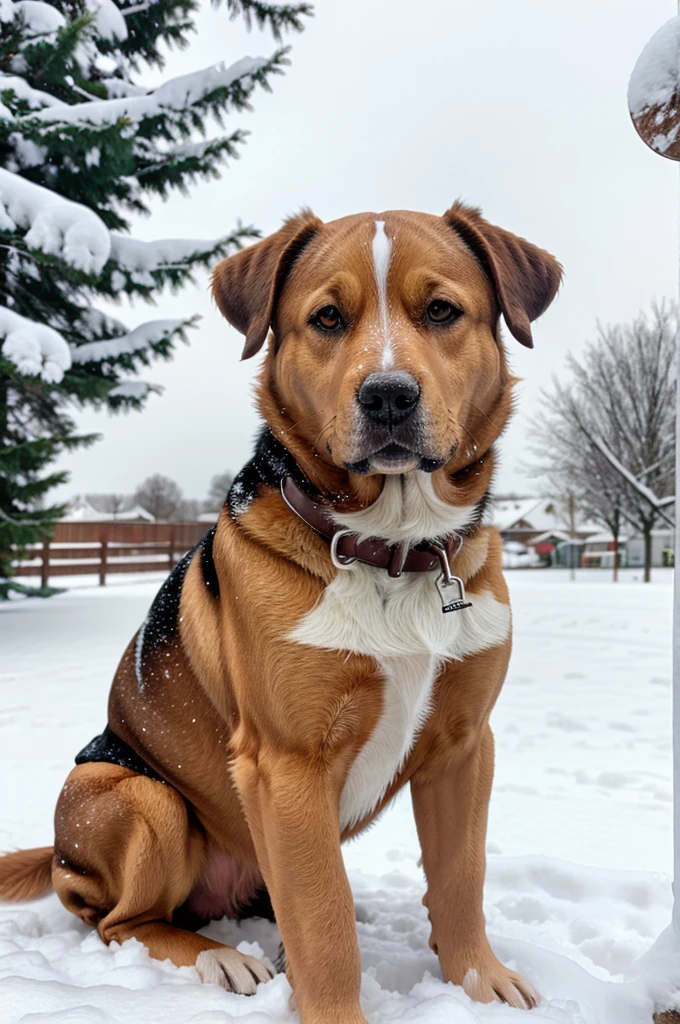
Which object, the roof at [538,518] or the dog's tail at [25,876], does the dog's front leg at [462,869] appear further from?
the roof at [538,518]

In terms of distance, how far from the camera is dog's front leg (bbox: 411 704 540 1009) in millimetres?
1877

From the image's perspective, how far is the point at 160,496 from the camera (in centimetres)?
6656

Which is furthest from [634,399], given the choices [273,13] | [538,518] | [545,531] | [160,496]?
[160,496]

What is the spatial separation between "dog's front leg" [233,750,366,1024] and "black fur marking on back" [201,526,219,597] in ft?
1.83

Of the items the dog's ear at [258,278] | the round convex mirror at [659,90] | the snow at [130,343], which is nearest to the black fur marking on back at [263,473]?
the dog's ear at [258,278]

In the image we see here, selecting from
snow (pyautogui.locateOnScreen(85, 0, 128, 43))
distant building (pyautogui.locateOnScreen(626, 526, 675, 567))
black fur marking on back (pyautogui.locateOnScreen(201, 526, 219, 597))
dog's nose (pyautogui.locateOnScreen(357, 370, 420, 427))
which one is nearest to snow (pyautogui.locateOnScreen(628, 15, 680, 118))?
dog's nose (pyautogui.locateOnScreen(357, 370, 420, 427))

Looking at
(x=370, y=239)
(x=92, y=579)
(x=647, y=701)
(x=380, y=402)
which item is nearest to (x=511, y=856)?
(x=380, y=402)

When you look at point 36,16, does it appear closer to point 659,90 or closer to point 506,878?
point 659,90

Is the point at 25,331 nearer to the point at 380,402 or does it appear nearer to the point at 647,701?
the point at 647,701

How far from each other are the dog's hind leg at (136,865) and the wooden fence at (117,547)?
704 inches

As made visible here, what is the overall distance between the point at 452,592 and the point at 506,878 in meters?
1.39

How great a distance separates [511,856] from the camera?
2.78 m

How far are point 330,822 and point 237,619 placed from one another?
50 centimetres

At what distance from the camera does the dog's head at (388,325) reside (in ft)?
5.33
